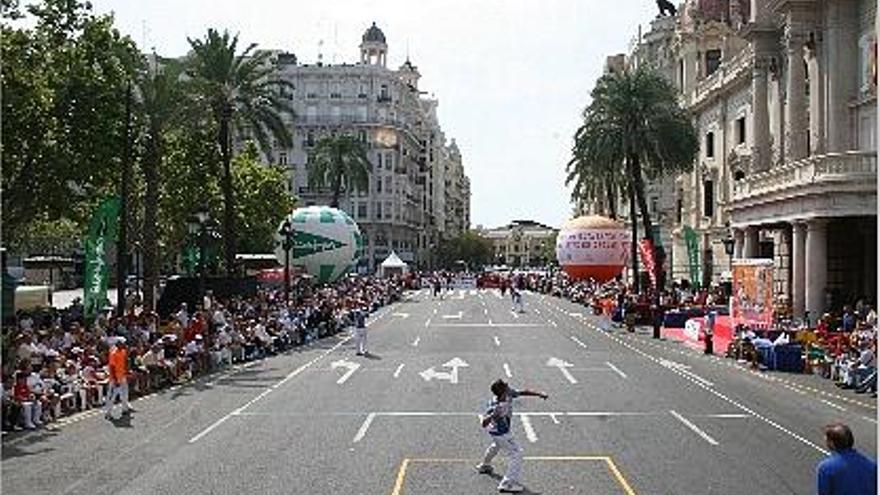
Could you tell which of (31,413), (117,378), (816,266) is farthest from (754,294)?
(31,413)

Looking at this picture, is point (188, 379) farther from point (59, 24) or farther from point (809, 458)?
point (809, 458)

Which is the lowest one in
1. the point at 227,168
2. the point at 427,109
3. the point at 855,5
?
the point at 227,168

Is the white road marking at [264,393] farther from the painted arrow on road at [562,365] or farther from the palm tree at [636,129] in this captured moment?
the palm tree at [636,129]

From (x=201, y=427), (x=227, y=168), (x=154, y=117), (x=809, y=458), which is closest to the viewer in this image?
(x=809, y=458)

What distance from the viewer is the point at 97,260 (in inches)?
1212

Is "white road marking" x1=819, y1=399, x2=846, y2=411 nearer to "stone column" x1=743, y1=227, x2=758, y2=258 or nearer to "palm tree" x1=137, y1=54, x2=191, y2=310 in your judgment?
"stone column" x1=743, y1=227, x2=758, y2=258

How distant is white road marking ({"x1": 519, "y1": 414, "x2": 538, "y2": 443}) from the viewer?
64.1ft

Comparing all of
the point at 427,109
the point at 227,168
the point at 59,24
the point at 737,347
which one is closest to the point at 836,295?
the point at 737,347

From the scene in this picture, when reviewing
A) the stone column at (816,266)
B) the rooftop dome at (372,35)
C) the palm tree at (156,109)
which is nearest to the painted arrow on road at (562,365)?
the stone column at (816,266)

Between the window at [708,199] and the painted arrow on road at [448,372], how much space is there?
149ft

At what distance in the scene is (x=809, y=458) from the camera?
17.4 metres

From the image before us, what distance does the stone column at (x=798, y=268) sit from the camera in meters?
43.3

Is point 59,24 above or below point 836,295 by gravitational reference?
above

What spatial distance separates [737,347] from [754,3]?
26596mm
